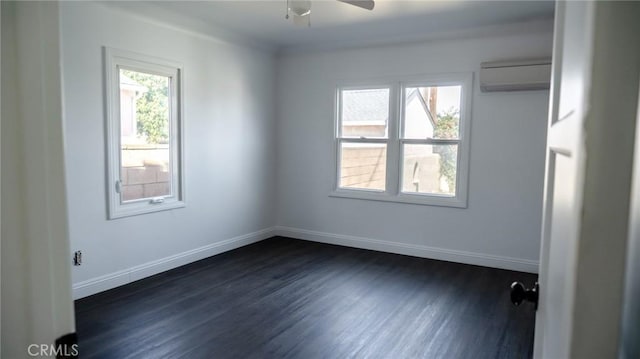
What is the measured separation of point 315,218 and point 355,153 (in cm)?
106

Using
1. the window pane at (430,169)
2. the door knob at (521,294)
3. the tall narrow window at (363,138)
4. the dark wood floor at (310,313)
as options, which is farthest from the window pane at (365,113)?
the door knob at (521,294)

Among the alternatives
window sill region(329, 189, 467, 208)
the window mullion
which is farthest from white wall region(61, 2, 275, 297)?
the window mullion

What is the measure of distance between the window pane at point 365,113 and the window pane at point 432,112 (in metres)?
0.29

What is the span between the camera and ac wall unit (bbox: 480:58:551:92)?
13.6 ft

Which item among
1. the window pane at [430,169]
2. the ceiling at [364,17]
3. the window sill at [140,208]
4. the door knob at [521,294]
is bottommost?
the window sill at [140,208]

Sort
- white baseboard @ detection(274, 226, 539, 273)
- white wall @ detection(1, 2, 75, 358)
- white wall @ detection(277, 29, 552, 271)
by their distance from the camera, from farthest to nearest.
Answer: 1. white baseboard @ detection(274, 226, 539, 273)
2. white wall @ detection(277, 29, 552, 271)
3. white wall @ detection(1, 2, 75, 358)

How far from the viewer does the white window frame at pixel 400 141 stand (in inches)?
187

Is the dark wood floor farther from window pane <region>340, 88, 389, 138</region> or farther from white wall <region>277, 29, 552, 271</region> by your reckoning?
window pane <region>340, 88, 389, 138</region>

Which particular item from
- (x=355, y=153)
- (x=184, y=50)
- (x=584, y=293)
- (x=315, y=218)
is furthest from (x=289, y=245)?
(x=584, y=293)

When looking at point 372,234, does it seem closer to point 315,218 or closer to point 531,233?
point 315,218

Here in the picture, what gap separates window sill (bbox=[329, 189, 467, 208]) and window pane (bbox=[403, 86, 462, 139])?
0.72 meters

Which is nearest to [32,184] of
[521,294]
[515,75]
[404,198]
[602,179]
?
[602,179]

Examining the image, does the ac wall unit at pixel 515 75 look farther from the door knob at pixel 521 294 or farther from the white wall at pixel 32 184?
the white wall at pixel 32 184

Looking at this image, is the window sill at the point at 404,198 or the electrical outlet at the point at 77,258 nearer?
the electrical outlet at the point at 77,258
